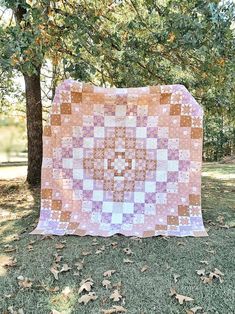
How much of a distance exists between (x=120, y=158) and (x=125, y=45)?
1.88m

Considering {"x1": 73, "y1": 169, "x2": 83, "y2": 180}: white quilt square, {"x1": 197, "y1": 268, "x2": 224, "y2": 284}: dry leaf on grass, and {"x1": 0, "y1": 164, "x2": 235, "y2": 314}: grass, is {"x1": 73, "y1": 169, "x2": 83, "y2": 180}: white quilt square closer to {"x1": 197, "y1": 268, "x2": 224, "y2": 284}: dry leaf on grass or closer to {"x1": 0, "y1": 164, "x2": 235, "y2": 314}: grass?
{"x1": 0, "y1": 164, "x2": 235, "y2": 314}: grass

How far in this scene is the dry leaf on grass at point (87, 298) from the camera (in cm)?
242

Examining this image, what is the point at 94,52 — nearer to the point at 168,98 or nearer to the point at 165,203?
the point at 168,98

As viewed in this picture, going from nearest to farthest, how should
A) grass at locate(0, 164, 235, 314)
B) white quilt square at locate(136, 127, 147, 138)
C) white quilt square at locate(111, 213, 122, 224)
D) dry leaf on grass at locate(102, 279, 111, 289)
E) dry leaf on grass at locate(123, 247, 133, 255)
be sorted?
grass at locate(0, 164, 235, 314) < dry leaf on grass at locate(102, 279, 111, 289) < dry leaf on grass at locate(123, 247, 133, 255) < white quilt square at locate(111, 213, 122, 224) < white quilt square at locate(136, 127, 147, 138)

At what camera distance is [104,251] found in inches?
131

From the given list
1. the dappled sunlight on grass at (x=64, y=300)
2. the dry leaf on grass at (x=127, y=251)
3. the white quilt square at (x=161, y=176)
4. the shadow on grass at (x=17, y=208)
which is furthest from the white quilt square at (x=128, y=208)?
the dappled sunlight on grass at (x=64, y=300)

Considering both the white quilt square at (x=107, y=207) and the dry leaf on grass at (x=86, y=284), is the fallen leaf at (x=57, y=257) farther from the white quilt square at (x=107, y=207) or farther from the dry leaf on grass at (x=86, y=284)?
the white quilt square at (x=107, y=207)

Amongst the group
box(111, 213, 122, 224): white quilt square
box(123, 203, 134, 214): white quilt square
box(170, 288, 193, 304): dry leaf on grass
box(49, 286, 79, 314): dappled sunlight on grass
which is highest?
box(123, 203, 134, 214): white quilt square

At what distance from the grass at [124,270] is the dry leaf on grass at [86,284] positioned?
4cm

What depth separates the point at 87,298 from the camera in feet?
8.04

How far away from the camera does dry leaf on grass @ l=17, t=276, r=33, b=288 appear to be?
2635mm

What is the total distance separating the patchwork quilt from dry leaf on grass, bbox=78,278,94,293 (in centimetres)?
119

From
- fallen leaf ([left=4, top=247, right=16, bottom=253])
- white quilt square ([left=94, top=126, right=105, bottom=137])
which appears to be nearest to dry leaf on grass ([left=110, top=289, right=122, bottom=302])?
fallen leaf ([left=4, top=247, right=16, bottom=253])

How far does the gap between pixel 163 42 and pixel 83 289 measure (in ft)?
11.0
